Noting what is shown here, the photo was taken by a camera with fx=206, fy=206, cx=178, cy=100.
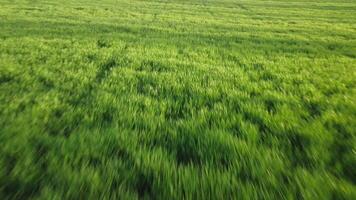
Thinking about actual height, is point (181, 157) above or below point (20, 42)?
below

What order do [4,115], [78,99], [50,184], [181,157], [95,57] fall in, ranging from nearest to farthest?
[50,184]
[181,157]
[4,115]
[78,99]
[95,57]

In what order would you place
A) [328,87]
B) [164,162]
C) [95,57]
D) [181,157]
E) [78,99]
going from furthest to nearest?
[95,57] < [328,87] < [78,99] < [181,157] < [164,162]

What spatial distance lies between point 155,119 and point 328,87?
3.71 meters

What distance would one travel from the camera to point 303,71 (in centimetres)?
536

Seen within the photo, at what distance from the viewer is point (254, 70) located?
217 inches

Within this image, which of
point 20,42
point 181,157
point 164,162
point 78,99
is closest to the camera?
point 164,162

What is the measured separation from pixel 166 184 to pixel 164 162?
0.28 metres

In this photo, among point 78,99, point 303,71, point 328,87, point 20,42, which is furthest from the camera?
point 20,42

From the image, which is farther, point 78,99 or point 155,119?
point 78,99

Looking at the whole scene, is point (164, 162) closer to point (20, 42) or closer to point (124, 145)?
point (124, 145)

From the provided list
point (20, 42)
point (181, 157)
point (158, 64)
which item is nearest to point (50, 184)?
point (181, 157)

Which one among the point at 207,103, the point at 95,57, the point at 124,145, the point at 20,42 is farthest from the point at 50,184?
the point at 20,42

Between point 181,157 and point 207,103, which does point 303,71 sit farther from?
point 181,157

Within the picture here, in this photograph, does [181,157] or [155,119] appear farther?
[155,119]
